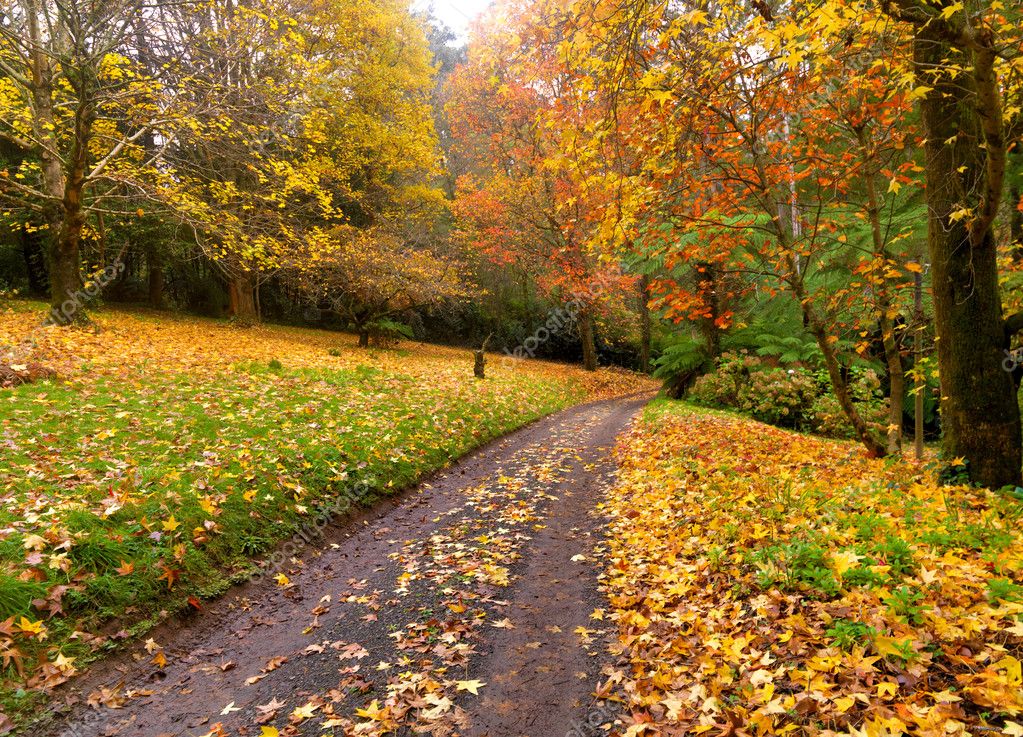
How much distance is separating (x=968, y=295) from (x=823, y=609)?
12.3 feet

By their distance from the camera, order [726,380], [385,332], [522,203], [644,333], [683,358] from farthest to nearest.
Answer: [644,333]
[522,203]
[385,332]
[683,358]
[726,380]

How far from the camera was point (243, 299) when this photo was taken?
64.8 ft

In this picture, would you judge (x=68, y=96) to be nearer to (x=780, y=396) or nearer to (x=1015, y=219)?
(x=780, y=396)

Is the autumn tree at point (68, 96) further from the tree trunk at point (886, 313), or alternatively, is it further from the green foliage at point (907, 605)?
the green foliage at point (907, 605)

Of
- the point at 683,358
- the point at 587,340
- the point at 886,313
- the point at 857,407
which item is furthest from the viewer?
the point at 587,340

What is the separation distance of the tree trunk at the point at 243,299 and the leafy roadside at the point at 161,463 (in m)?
6.20

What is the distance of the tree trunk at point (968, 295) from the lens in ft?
16.1

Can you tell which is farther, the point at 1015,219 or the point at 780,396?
the point at 780,396

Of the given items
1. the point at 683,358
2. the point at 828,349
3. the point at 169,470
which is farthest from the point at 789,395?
the point at 169,470

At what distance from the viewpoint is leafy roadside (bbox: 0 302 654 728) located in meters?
3.90

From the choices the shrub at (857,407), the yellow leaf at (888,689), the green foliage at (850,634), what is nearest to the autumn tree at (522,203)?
the shrub at (857,407)

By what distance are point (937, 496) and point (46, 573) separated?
7796 mm

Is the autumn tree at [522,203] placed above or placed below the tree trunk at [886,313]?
above

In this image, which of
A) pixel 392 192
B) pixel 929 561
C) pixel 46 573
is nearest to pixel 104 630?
pixel 46 573
